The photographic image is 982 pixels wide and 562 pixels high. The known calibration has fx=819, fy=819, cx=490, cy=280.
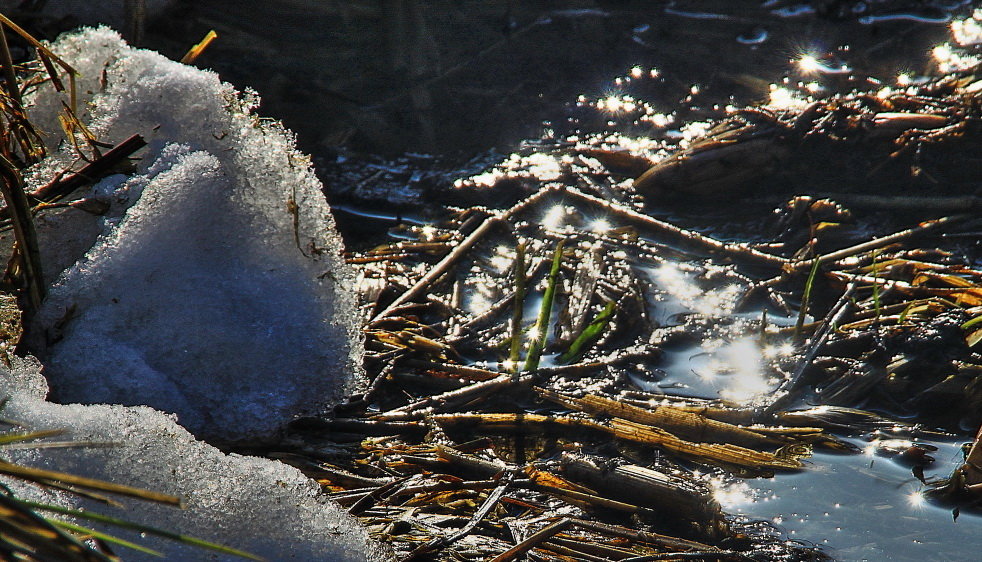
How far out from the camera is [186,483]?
1.40 m

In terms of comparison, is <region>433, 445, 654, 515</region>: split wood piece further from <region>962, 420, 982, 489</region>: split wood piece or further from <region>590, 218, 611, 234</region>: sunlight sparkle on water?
<region>590, 218, 611, 234</region>: sunlight sparkle on water

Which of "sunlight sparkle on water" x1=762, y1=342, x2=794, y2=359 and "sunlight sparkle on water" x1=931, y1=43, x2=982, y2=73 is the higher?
"sunlight sparkle on water" x1=931, y1=43, x2=982, y2=73

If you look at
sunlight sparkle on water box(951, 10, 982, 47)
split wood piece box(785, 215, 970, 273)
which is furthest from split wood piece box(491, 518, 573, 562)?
sunlight sparkle on water box(951, 10, 982, 47)

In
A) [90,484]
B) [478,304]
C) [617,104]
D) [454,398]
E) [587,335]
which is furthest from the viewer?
[617,104]

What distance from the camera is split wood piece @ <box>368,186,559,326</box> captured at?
104 inches

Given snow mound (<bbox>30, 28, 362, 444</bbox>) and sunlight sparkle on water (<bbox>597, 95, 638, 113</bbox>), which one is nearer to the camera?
snow mound (<bbox>30, 28, 362, 444</bbox>)

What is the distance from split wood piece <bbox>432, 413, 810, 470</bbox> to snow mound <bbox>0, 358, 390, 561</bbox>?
64 centimetres

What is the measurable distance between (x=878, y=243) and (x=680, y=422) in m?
1.41

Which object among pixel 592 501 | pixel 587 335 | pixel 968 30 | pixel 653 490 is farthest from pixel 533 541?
pixel 968 30

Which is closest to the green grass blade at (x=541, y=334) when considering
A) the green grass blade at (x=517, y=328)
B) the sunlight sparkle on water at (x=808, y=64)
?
the green grass blade at (x=517, y=328)

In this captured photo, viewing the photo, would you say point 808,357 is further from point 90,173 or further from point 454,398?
point 90,173

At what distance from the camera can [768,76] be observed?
459cm

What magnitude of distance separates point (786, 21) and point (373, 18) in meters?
2.57

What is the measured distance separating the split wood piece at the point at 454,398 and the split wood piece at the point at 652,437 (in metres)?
0.06
